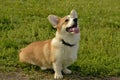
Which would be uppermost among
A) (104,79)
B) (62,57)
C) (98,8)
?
(98,8)

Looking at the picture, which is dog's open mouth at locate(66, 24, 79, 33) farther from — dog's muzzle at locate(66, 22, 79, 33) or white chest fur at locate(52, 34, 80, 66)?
white chest fur at locate(52, 34, 80, 66)

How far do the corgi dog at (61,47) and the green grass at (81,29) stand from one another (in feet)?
1.05

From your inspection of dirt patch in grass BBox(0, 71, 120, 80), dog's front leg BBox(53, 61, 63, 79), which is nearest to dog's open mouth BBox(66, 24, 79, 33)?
dog's front leg BBox(53, 61, 63, 79)

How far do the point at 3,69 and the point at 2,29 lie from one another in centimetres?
231

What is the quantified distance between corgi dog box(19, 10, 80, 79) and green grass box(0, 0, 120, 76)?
319 millimetres

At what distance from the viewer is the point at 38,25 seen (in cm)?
870

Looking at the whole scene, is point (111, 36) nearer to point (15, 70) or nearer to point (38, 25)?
point (38, 25)

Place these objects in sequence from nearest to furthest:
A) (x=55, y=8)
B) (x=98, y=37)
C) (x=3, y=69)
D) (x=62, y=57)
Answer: (x=62, y=57) → (x=3, y=69) → (x=98, y=37) → (x=55, y=8)

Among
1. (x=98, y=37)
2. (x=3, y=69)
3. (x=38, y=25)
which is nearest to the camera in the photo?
(x=3, y=69)

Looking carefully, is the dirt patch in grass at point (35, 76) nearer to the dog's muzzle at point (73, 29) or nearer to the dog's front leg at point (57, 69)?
the dog's front leg at point (57, 69)

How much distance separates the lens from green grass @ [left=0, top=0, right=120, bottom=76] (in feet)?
21.0

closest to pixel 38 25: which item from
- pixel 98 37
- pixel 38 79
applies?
pixel 98 37

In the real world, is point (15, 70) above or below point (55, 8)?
below

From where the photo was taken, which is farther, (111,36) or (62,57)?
(111,36)
